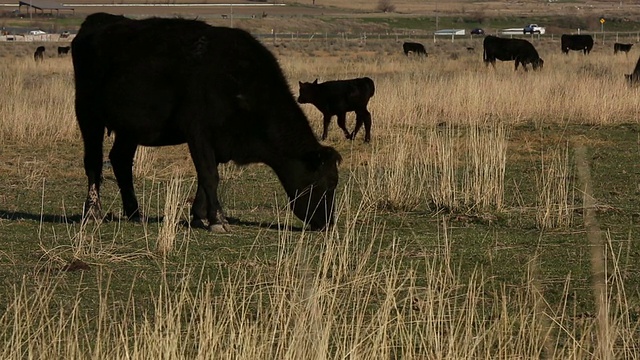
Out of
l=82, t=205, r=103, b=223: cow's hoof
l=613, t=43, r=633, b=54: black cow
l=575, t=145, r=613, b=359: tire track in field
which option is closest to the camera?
l=575, t=145, r=613, b=359: tire track in field

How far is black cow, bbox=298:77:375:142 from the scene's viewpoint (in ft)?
63.3

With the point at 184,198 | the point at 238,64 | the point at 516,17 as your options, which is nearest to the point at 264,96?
the point at 238,64

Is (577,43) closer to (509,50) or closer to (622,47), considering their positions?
(622,47)

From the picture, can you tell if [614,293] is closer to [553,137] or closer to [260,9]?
[553,137]

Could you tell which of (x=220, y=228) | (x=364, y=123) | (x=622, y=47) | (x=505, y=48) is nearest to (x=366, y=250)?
(x=220, y=228)

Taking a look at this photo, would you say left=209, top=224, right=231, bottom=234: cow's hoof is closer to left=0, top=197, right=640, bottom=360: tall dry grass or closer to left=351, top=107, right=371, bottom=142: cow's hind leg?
left=0, top=197, right=640, bottom=360: tall dry grass

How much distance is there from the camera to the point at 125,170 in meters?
11.3

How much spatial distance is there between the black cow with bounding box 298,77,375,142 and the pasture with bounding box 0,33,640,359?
48 cm

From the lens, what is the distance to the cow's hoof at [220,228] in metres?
10.6

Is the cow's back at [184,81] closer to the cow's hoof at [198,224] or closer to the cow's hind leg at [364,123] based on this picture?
the cow's hoof at [198,224]

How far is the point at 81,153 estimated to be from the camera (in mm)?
17125

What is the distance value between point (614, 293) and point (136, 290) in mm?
3258

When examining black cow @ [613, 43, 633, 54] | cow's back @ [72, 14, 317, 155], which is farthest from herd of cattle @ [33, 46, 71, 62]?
cow's back @ [72, 14, 317, 155]

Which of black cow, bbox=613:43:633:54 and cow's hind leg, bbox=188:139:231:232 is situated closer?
cow's hind leg, bbox=188:139:231:232
